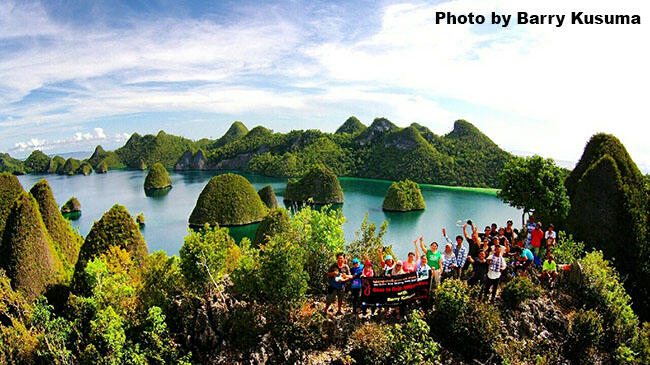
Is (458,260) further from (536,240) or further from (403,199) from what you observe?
(403,199)

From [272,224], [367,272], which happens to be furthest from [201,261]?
[272,224]

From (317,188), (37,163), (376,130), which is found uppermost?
(376,130)

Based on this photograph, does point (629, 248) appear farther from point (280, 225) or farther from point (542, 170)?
point (280, 225)

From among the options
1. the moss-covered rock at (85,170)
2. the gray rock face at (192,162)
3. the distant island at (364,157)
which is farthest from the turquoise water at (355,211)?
the gray rock face at (192,162)

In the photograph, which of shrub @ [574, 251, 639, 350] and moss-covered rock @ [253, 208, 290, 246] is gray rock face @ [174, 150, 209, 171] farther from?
shrub @ [574, 251, 639, 350]

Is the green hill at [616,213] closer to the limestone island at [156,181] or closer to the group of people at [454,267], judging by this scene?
the group of people at [454,267]

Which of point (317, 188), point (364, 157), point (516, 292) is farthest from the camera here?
point (364, 157)

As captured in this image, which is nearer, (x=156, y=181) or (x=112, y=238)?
(x=112, y=238)
